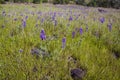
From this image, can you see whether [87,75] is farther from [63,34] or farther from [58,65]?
[63,34]

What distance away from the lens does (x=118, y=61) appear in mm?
3289

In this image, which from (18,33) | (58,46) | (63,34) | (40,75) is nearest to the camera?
(40,75)

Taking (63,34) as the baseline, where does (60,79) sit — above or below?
below

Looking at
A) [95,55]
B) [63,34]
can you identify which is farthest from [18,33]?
[95,55]

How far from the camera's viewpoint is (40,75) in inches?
98.3

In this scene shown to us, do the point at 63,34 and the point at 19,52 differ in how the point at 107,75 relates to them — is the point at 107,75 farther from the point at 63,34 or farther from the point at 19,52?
the point at 63,34

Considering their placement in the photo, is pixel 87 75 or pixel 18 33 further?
pixel 18 33

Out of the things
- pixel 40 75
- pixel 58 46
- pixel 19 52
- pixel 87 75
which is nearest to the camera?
pixel 40 75

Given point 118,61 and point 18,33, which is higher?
point 18,33

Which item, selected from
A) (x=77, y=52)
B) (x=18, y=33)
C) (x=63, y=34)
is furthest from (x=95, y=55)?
(x=18, y=33)

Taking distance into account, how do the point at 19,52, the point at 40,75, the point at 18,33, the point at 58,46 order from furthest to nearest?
1. the point at 18,33
2. the point at 58,46
3. the point at 19,52
4. the point at 40,75

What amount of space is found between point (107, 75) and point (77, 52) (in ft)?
2.38

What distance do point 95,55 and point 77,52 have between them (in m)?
0.33

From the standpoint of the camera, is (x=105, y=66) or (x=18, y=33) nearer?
(x=105, y=66)
